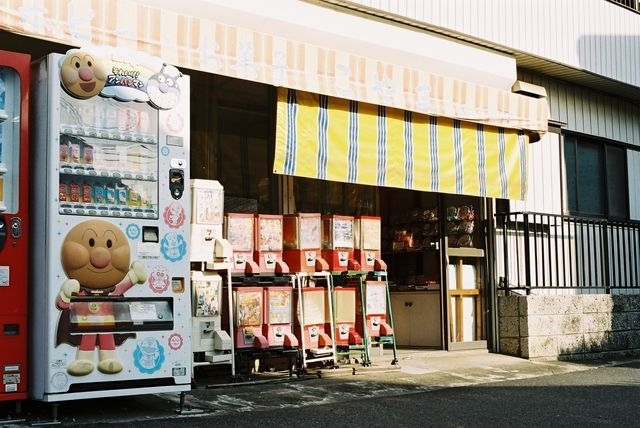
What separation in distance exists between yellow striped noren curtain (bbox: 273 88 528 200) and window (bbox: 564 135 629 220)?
2.35 m

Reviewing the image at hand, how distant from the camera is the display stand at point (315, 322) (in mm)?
8945

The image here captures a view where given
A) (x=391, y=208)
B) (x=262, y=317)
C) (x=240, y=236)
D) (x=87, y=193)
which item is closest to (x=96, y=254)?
(x=87, y=193)

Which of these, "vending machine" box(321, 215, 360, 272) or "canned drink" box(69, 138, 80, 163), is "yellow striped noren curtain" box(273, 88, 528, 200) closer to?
"vending machine" box(321, 215, 360, 272)

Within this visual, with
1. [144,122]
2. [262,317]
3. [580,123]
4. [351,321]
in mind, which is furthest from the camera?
[580,123]

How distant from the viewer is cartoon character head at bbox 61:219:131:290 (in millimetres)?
6297

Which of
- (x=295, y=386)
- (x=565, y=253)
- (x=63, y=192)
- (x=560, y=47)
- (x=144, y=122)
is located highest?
(x=560, y=47)

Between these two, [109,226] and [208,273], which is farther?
[208,273]

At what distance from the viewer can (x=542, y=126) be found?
11508 millimetres

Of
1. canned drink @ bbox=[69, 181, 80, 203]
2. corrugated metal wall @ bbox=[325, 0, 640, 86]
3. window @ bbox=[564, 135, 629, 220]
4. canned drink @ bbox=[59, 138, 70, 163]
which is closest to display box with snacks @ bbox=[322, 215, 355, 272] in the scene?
corrugated metal wall @ bbox=[325, 0, 640, 86]

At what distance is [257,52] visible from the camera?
8094mm

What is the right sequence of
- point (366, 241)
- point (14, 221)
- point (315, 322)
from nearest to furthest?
point (14, 221)
point (315, 322)
point (366, 241)

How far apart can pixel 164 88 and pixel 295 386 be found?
11.3ft

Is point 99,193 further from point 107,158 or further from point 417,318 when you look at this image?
point 417,318

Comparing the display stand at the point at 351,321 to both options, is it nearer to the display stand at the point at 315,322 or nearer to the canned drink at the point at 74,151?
the display stand at the point at 315,322
